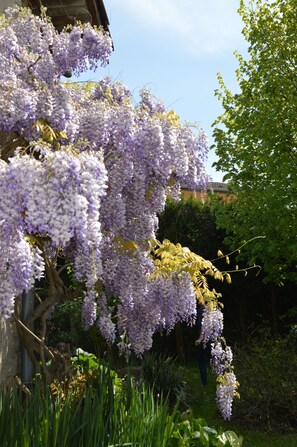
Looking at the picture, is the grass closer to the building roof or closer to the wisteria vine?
the wisteria vine

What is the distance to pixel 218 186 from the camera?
28969 mm

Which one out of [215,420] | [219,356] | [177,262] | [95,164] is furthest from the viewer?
[215,420]

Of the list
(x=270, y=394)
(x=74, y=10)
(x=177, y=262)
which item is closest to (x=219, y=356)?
(x=270, y=394)

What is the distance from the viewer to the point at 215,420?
27.7 feet

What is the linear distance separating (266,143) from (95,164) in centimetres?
918

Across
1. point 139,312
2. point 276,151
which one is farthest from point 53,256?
point 276,151

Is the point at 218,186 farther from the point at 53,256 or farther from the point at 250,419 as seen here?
the point at 53,256

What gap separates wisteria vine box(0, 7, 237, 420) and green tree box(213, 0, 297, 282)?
596 cm

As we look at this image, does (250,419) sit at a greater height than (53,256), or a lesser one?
lesser

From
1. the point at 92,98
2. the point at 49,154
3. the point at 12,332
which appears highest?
the point at 92,98

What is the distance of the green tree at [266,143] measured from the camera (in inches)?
483

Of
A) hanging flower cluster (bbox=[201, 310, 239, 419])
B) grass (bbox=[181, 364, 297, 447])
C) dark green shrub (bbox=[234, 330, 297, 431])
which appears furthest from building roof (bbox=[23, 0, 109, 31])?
grass (bbox=[181, 364, 297, 447])

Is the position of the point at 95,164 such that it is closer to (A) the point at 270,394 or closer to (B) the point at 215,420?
(A) the point at 270,394

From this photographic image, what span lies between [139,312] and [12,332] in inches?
62.7
